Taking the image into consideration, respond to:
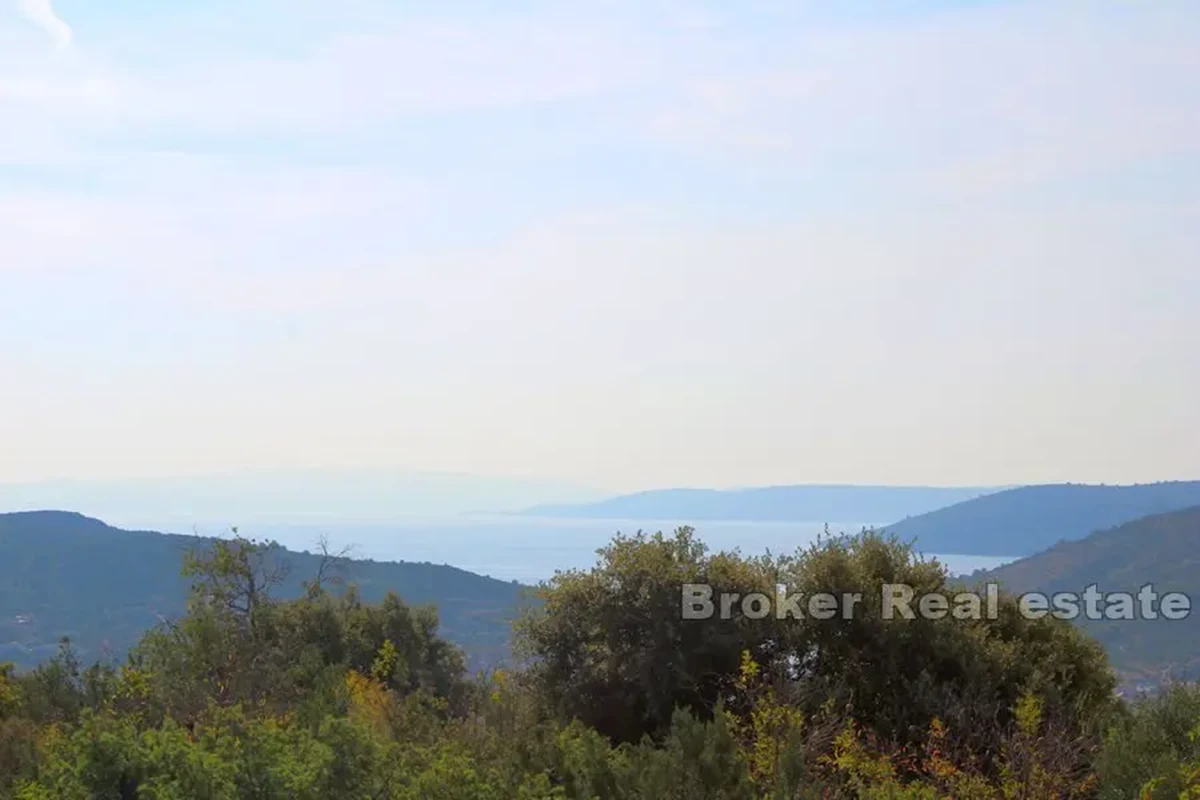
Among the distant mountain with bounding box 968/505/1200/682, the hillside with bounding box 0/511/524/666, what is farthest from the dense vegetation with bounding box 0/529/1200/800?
the hillside with bounding box 0/511/524/666

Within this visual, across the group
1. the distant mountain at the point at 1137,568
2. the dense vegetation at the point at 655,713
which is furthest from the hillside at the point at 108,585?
the dense vegetation at the point at 655,713

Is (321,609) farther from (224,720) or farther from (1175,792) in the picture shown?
(1175,792)

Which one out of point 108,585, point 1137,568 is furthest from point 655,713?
point 1137,568

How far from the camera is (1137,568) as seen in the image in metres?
124

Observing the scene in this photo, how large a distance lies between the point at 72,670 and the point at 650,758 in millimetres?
11803

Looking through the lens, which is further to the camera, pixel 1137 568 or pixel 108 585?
pixel 1137 568

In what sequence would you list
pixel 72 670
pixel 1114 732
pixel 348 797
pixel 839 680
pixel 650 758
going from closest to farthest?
1. pixel 348 797
2. pixel 650 758
3. pixel 1114 732
4. pixel 839 680
5. pixel 72 670

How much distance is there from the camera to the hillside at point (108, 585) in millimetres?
110312

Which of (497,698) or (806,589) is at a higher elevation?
(806,589)

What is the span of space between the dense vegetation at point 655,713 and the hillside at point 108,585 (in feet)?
282

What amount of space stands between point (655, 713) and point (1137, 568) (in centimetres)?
12039

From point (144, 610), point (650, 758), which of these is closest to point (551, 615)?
point (650, 758)

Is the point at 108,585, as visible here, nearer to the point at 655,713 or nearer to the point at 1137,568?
the point at 1137,568

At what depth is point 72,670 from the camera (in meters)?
18.7
